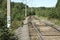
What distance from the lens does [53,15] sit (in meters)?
52.0

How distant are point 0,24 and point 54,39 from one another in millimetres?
4855

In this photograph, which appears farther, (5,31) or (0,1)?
(0,1)

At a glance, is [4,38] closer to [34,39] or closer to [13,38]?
[13,38]

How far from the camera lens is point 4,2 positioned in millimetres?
20750

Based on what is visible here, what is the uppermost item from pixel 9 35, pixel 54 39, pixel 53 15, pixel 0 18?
pixel 0 18

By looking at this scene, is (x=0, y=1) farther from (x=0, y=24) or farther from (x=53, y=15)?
(x=53, y=15)

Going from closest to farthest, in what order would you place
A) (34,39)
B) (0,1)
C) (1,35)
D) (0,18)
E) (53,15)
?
1. (1,35)
2. (0,18)
3. (34,39)
4. (0,1)
5. (53,15)

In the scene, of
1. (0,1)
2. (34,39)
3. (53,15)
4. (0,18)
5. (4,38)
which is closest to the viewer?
(4,38)

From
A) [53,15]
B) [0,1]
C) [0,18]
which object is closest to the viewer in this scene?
[0,18]

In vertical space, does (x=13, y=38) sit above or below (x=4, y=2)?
below

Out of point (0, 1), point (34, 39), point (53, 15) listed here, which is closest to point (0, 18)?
point (34, 39)

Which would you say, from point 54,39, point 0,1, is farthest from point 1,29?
point 0,1

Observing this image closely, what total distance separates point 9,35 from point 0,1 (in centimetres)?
780

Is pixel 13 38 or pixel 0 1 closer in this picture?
pixel 13 38
